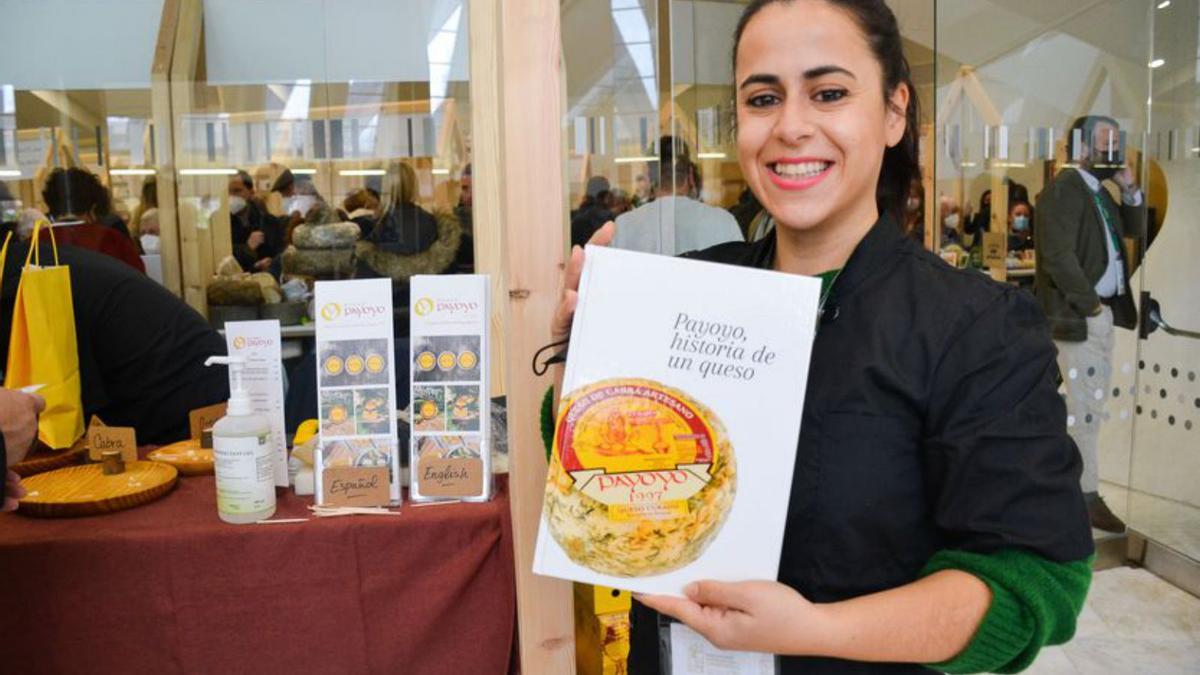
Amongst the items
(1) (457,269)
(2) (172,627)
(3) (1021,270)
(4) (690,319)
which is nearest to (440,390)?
(2) (172,627)

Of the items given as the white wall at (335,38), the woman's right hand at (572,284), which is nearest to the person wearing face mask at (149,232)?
the white wall at (335,38)

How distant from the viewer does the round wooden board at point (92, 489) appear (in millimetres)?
1428

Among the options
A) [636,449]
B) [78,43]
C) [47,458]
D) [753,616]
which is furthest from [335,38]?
[753,616]

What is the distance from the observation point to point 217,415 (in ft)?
5.55

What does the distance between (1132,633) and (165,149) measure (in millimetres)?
4373

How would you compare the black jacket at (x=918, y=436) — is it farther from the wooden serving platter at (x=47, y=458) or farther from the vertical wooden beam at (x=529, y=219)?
the wooden serving platter at (x=47, y=458)

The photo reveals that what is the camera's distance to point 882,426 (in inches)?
32.5

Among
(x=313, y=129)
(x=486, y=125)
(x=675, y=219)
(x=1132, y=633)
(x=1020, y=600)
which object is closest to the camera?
(x=1020, y=600)

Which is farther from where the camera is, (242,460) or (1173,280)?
(1173,280)

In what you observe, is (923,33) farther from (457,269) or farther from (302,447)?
(302,447)

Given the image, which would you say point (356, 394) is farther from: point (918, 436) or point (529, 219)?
point (918, 436)

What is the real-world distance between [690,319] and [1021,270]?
11.6ft

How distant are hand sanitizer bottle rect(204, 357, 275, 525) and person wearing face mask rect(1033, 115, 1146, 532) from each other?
128 inches

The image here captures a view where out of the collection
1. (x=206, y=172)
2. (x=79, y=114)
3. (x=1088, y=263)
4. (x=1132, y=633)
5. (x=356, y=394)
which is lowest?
(x=1132, y=633)
